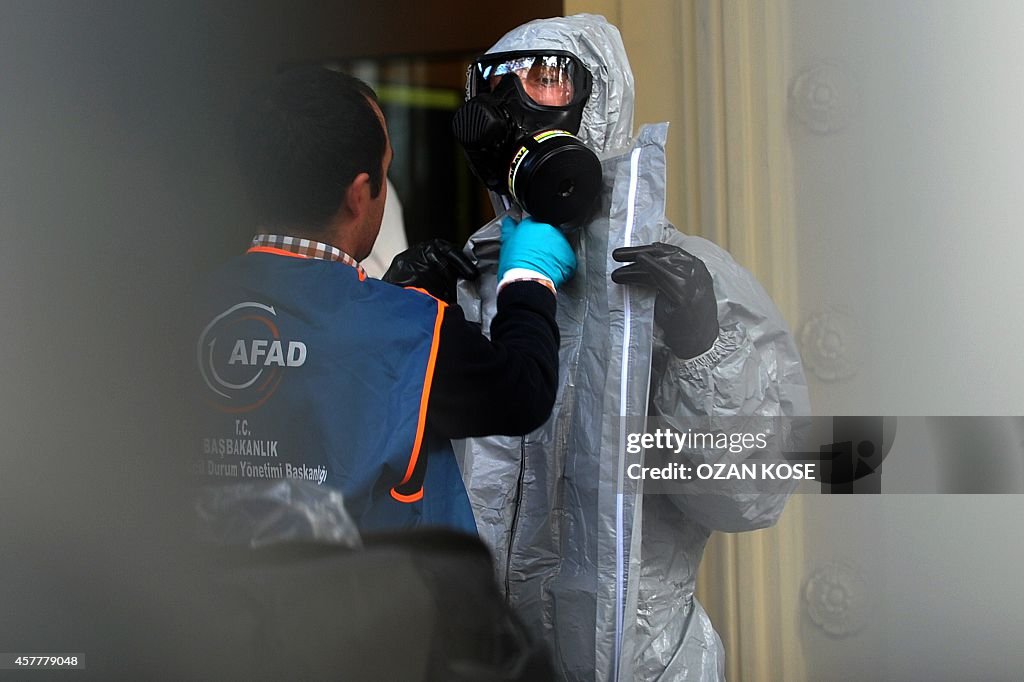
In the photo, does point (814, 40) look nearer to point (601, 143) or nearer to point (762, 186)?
point (762, 186)

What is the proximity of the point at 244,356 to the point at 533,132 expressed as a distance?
464mm

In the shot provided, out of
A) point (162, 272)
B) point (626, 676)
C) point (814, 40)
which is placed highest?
point (814, 40)

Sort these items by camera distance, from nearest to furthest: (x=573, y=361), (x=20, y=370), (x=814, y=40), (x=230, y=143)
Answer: (x=20, y=370) < (x=230, y=143) < (x=573, y=361) < (x=814, y=40)

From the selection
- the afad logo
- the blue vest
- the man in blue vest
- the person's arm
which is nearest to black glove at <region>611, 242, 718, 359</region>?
the person's arm

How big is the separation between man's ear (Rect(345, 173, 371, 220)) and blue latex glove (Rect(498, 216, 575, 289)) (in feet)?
0.61

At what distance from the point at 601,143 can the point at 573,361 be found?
0.29m

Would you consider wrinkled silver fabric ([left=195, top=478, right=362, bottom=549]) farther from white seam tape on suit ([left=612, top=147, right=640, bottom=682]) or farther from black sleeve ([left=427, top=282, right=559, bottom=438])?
white seam tape on suit ([left=612, top=147, right=640, bottom=682])

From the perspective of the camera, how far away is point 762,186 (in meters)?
1.69

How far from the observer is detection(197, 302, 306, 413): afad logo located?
37.1 inches

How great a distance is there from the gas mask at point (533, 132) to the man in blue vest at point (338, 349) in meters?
0.15

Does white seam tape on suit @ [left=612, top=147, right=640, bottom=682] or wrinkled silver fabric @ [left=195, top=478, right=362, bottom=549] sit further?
white seam tape on suit @ [left=612, top=147, right=640, bottom=682]

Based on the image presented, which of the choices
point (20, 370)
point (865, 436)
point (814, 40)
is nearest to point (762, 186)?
point (814, 40)

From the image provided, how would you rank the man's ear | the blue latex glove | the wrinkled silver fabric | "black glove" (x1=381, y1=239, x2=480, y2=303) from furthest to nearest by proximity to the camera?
1. "black glove" (x1=381, y1=239, x2=480, y2=303)
2. the blue latex glove
3. the man's ear
4. the wrinkled silver fabric

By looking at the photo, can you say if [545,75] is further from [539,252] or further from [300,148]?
[300,148]
